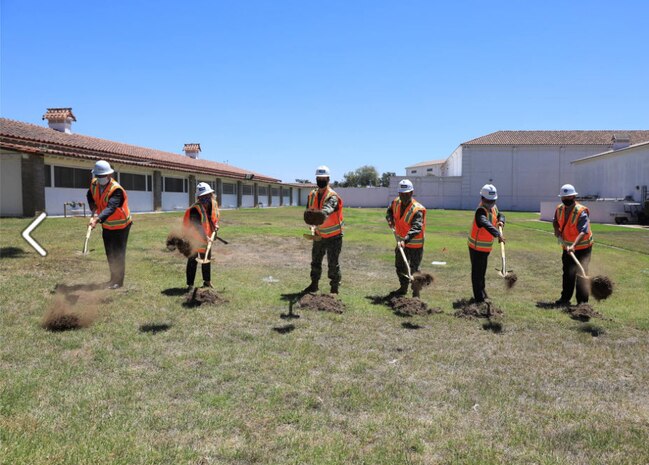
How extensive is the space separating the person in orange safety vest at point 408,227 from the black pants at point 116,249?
13.2ft

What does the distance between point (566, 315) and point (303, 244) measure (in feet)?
30.3

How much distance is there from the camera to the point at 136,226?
684 inches

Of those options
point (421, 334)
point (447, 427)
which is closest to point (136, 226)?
point (421, 334)

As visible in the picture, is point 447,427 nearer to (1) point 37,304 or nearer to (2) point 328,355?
(2) point 328,355

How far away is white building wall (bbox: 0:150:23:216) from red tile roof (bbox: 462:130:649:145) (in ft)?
169

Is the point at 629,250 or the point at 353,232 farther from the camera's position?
the point at 353,232

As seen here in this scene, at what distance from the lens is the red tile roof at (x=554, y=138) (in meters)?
58.6

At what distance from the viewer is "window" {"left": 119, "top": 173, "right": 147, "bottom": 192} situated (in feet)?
83.1

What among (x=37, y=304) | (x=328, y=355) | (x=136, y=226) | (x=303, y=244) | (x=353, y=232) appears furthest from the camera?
(x=353, y=232)

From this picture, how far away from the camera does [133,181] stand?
86.3 ft

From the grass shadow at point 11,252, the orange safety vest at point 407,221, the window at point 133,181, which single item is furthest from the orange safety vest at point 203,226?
the window at point 133,181

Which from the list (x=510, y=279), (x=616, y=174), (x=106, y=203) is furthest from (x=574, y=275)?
(x=616, y=174)

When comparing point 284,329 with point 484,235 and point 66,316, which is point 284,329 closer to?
point 66,316

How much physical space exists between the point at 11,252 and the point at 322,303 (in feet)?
24.5
